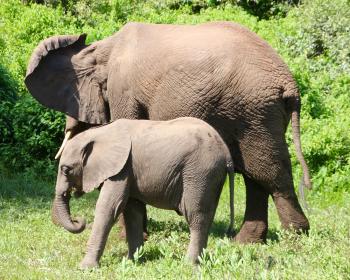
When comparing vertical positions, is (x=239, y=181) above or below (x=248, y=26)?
Answer: below

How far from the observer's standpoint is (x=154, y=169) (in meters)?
5.87

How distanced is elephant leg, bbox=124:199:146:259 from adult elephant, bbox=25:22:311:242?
1042mm

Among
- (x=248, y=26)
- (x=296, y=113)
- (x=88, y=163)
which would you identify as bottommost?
(x=248, y=26)

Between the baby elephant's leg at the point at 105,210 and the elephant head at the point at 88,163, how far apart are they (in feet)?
0.29

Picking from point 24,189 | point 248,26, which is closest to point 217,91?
point 24,189

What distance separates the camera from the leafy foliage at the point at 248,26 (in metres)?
10.9

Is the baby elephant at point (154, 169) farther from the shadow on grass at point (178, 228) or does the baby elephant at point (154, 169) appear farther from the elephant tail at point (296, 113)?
the shadow on grass at point (178, 228)

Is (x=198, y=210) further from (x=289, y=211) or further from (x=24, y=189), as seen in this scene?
(x=24, y=189)

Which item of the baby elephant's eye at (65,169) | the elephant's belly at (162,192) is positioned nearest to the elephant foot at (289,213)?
the elephant's belly at (162,192)

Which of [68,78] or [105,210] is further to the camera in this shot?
[68,78]

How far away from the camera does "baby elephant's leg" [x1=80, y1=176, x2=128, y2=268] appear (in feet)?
19.4

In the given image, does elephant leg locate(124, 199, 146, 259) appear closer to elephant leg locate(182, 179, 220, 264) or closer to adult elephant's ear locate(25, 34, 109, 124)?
elephant leg locate(182, 179, 220, 264)

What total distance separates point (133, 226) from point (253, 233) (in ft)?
5.01

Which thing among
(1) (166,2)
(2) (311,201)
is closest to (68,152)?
(2) (311,201)
